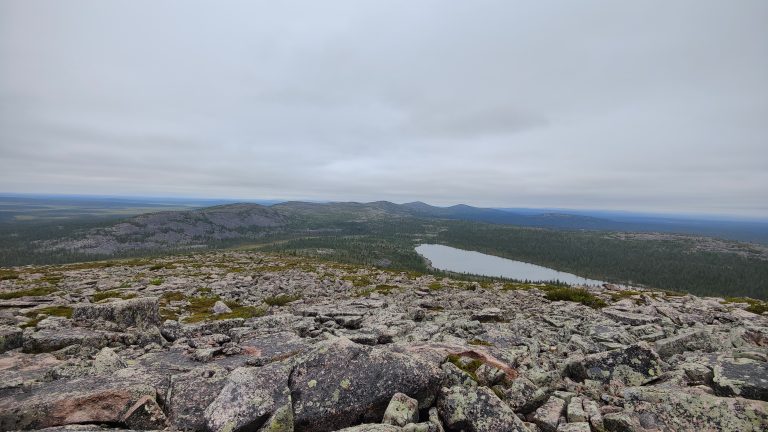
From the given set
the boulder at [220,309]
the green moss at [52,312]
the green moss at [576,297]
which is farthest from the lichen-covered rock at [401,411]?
the green moss at [576,297]

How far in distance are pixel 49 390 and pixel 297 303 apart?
884 inches

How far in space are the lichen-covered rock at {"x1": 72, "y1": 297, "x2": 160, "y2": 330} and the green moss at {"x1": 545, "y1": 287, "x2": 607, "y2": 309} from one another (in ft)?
117

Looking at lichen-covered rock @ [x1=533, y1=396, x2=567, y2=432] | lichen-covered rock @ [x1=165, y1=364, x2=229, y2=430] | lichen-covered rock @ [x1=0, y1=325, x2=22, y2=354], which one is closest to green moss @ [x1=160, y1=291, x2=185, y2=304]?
lichen-covered rock @ [x1=0, y1=325, x2=22, y2=354]

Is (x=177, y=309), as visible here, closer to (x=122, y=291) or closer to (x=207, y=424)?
(x=122, y=291)

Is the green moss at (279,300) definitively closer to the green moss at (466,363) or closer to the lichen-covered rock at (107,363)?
the lichen-covered rock at (107,363)

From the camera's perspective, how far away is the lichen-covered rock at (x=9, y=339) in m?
14.6

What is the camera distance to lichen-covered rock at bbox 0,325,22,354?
575 inches

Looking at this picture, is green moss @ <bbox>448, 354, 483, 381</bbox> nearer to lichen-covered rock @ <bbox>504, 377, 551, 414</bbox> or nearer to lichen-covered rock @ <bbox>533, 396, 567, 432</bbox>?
lichen-covered rock @ <bbox>504, 377, 551, 414</bbox>

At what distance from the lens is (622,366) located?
12617 mm

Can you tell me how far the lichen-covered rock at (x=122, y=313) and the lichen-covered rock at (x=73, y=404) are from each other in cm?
957

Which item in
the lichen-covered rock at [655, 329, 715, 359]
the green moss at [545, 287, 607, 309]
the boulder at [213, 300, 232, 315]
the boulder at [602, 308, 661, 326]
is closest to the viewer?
the lichen-covered rock at [655, 329, 715, 359]

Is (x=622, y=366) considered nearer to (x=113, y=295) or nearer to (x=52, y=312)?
(x=52, y=312)

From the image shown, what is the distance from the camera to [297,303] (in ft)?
104

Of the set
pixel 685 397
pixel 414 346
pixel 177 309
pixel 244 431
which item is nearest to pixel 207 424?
pixel 244 431
